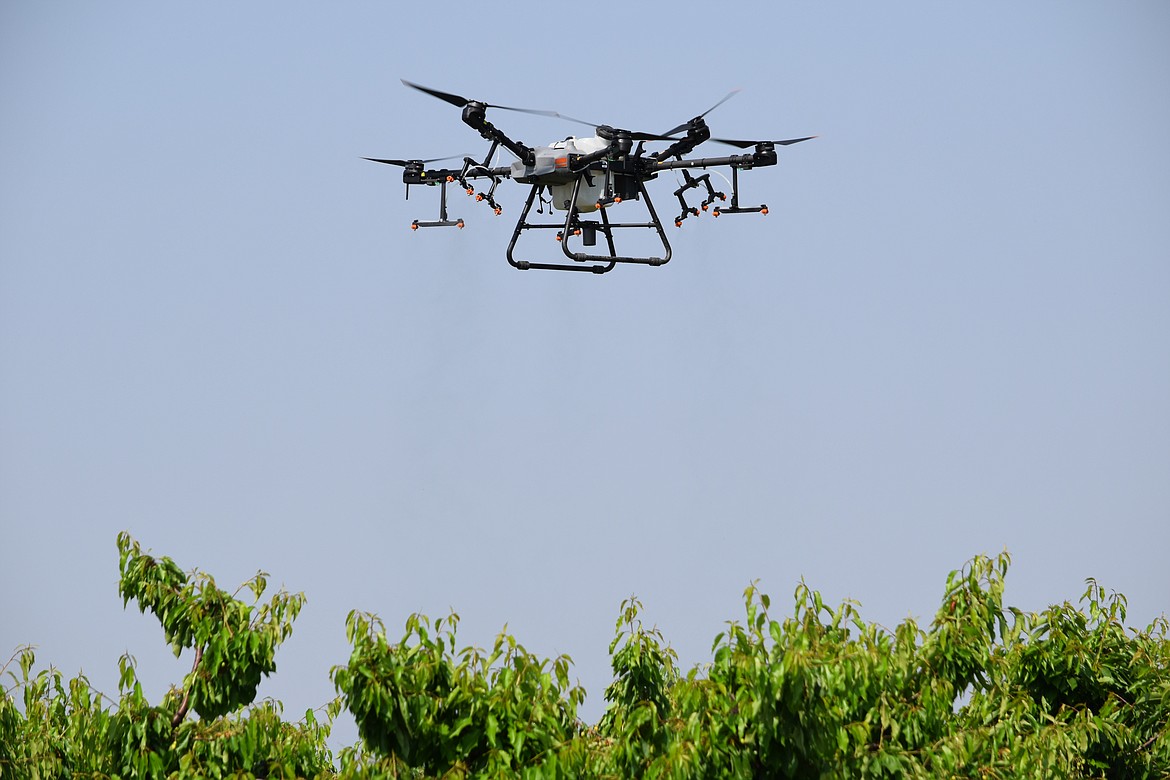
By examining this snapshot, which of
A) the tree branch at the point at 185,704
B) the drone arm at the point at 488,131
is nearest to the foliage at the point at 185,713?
the tree branch at the point at 185,704

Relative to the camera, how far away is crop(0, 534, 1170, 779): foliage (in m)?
11.8

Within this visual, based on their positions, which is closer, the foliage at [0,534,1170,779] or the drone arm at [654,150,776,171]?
the foliage at [0,534,1170,779]

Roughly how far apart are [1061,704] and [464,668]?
27.7 feet

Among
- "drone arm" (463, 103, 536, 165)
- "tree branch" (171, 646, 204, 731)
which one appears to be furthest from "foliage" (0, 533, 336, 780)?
"drone arm" (463, 103, 536, 165)

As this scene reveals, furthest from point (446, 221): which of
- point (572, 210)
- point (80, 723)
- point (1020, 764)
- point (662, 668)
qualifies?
point (1020, 764)

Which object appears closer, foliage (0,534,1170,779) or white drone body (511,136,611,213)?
foliage (0,534,1170,779)

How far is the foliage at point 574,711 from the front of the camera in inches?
465

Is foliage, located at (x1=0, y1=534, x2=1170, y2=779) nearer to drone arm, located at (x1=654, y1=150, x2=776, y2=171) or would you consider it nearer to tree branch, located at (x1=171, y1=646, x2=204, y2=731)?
tree branch, located at (x1=171, y1=646, x2=204, y2=731)

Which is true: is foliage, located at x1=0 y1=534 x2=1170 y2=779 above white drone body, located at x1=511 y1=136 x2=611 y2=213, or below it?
below

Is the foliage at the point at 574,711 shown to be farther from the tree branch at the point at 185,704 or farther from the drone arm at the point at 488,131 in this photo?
the drone arm at the point at 488,131

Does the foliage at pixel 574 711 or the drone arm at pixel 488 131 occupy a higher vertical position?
the drone arm at pixel 488 131

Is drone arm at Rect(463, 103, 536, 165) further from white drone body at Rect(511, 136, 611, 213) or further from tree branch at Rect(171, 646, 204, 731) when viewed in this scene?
tree branch at Rect(171, 646, 204, 731)

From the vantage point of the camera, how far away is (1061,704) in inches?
717

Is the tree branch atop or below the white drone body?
below
